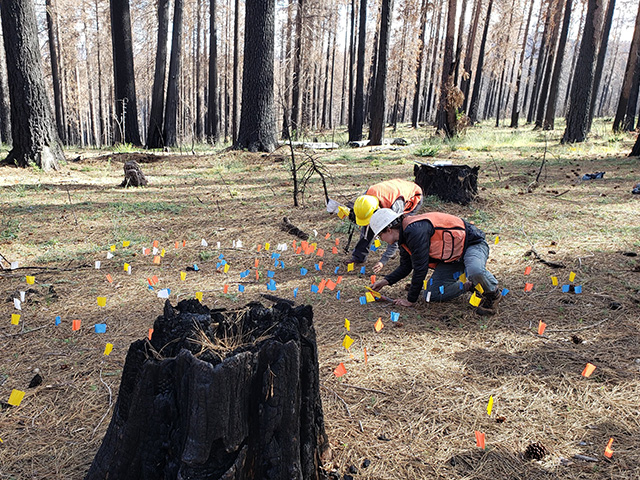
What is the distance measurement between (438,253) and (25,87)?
32.6ft

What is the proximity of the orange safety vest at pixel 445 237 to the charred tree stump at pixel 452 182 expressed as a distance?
306 centimetres

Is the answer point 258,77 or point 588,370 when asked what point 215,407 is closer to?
point 588,370

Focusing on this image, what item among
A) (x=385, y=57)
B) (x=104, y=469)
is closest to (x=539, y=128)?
(x=385, y=57)

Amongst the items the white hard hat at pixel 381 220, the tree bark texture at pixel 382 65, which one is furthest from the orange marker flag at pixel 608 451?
the tree bark texture at pixel 382 65

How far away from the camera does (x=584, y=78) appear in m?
13.1

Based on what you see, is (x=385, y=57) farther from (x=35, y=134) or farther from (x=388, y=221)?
(x=388, y=221)

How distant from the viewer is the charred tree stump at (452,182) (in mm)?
6906

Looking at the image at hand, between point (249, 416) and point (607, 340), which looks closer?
point (249, 416)

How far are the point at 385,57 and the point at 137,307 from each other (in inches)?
502

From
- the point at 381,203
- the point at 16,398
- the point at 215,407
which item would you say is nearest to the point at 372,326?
the point at 381,203

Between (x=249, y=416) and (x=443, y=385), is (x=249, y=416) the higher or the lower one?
the higher one

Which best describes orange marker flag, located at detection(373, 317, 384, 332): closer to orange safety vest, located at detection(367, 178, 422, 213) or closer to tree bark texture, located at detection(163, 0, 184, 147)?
orange safety vest, located at detection(367, 178, 422, 213)

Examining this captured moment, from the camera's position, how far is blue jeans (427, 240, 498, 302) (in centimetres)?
384

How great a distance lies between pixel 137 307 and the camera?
4098 millimetres
